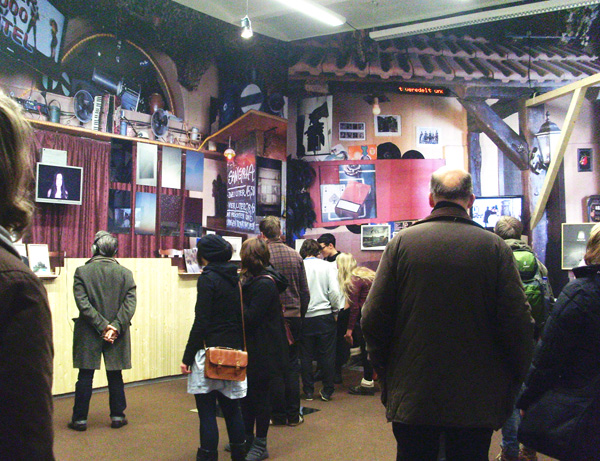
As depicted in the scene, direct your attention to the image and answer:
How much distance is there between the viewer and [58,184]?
20.0 ft

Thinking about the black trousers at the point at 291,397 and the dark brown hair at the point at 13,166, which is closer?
the dark brown hair at the point at 13,166

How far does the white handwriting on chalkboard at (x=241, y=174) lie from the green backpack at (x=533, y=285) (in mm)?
4731

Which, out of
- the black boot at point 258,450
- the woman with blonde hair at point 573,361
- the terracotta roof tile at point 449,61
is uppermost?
the terracotta roof tile at point 449,61

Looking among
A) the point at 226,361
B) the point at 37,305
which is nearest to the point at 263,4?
the point at 226,361

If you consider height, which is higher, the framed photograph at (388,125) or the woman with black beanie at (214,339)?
the framed photograph at (388,125)

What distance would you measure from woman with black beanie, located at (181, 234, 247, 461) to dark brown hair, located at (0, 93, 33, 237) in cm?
251

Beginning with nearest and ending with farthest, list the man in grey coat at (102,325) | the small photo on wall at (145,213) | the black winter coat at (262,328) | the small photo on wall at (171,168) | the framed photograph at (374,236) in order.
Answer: the black winter coat at (262,328) < the man in grey coat at (102,325) < the small photo on wall at (145,213) < the small photo on wall at (171,168) < the framed photograph at (374,236)

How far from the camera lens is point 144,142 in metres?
6.99

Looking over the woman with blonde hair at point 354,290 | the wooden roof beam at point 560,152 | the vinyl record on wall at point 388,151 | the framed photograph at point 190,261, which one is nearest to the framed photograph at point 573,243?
the wooden roof beam at point 560,152

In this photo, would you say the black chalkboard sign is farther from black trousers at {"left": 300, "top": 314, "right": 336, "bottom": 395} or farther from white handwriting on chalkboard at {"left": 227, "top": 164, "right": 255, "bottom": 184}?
black trousers at {"left": 300, "top": 314, "right": 336, "bottom": 395}

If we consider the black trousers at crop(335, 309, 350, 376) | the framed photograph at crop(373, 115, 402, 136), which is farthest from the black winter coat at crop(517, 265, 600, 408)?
the framed photograph at crop(373, 115, 402, 136)

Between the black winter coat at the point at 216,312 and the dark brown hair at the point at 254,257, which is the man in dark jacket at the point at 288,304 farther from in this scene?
the black winter coat at the point at 216,312

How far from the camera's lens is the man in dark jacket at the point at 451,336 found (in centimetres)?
213

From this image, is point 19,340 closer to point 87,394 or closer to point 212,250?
point 212,250
